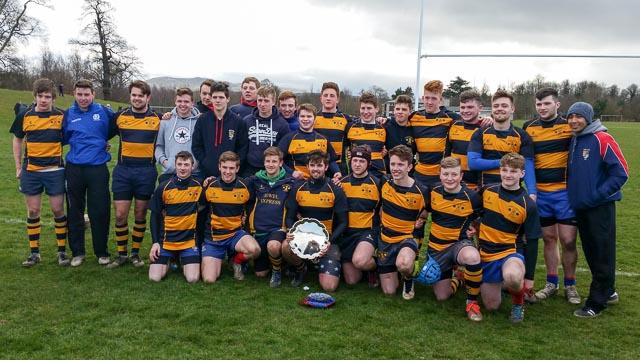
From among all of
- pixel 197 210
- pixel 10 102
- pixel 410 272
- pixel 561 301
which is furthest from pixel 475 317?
pixel 10 102

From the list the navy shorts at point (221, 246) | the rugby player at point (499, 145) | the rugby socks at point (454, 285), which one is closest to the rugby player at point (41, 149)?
the navy shorts at point (221, 246)

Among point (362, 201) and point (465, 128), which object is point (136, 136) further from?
point (465, 128)

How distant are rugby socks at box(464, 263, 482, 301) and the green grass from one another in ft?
0.64

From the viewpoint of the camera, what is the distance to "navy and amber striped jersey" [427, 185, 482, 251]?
4.56 meters

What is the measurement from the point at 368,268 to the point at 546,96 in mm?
2308

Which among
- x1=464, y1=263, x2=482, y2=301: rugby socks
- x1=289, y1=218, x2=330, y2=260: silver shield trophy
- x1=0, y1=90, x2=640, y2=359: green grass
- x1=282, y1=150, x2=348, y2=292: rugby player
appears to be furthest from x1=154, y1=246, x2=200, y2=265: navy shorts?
x1=464, y1=263, x2=482, y2=301: rugby socks

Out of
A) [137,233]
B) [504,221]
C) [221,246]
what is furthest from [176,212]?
[504,221]

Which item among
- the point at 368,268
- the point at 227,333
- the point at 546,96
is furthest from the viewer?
the point at 368,268

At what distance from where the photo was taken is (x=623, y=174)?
4211 millimetres

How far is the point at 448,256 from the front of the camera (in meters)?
4.60

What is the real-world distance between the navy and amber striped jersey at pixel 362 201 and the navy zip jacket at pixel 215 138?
4.14ft

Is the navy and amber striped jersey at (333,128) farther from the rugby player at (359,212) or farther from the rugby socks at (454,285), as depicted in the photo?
the rugby socks at (454,285)

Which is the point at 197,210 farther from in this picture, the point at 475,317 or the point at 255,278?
the point at 475,317

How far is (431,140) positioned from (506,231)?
1.38 m
